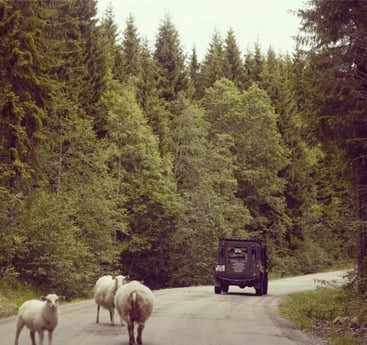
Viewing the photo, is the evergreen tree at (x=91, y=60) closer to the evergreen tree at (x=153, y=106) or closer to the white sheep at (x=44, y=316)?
the evergreen tree at (x=153, y=106)

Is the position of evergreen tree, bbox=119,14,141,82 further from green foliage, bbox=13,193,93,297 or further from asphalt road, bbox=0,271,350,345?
asphalt road, bbox=0,271,350,345

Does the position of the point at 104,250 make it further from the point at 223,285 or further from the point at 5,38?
the point at 5,38

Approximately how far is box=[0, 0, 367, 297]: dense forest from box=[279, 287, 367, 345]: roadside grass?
6.75 ft

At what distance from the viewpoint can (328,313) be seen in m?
21.5

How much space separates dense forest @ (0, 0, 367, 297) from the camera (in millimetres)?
23516

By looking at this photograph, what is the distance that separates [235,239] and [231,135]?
2957 cm

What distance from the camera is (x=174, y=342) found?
13617 millimetres

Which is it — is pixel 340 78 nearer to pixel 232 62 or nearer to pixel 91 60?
pixel 91 60

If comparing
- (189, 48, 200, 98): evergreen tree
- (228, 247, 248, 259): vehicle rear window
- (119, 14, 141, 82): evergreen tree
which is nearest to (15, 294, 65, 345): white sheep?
(228, 247, 248, 259): vehicle rear window

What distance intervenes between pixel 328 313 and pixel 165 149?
35246 mm

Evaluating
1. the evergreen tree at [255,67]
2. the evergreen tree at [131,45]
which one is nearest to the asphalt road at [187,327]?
the evergreen tree at [131,45]

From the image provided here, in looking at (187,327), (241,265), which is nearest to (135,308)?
(187,327)

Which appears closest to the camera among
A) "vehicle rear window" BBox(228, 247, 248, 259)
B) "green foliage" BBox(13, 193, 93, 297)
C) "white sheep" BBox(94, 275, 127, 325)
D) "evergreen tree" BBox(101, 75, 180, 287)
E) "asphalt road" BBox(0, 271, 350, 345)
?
"asphalt road" BBox(0, 271, 350, 345)

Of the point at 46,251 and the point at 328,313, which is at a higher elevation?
the point at 46,251
